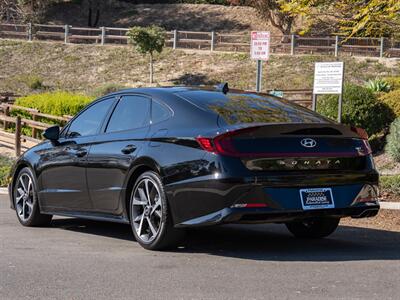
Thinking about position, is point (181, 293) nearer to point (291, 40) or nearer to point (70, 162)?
point (70, 162)

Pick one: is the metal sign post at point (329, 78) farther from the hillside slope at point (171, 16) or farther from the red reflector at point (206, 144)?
the hillside slope at point (171, 16)

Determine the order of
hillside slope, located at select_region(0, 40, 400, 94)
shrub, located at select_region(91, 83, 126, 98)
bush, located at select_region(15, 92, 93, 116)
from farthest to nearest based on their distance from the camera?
hillside slope, located at select_region(0, 40, 400, 94) → shrub, located at select_region(91, 83, 126, 98) → bush, located at select_region(15, 92, 93, 116)

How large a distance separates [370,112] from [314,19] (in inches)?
290

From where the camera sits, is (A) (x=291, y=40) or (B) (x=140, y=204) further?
(A) (x=291, y=40)

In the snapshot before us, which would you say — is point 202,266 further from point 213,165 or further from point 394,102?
→ point 394,102

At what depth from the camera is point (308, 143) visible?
7.65 metres

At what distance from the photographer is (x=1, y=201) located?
12.9 m

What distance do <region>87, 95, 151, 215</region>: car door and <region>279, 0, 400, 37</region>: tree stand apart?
10.5 ft

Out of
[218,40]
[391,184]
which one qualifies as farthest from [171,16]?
[391,184]

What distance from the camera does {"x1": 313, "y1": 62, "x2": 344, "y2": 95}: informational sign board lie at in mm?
14508

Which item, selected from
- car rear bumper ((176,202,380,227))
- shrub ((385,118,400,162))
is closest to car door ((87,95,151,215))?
car rear bumper ((176,202,380,227))

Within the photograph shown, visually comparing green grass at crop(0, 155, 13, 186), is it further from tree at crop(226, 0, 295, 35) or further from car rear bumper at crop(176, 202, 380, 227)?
tree at crop(226, 0, 295, 35)

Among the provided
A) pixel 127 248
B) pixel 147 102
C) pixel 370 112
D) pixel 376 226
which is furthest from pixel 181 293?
pixel 370 112

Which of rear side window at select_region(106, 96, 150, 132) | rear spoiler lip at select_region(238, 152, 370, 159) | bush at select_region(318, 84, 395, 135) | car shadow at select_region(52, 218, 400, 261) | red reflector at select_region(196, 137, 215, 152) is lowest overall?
car shadow at select_region(52, 218, 400, 261)
